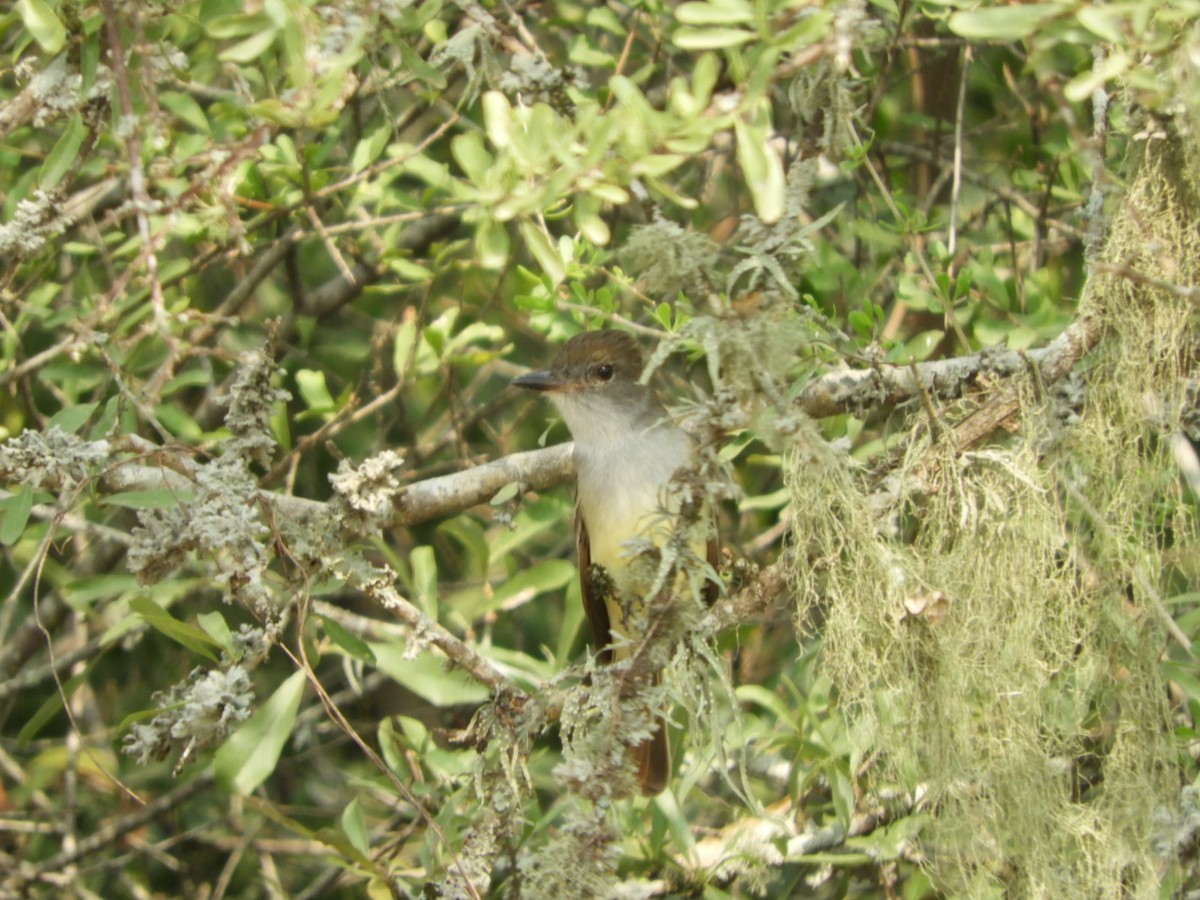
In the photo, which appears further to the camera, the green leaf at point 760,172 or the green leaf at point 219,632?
the green leaf at point 219,632

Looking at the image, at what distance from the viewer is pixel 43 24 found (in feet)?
8.88

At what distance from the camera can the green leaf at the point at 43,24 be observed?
106 inches

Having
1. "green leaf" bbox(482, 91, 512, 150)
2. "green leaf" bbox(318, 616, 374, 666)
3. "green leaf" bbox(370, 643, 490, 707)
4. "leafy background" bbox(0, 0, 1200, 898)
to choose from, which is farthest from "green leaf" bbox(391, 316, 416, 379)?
"green leaf" bbox(482, 91, 512, 150)

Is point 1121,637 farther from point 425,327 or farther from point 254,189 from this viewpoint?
point 254,189

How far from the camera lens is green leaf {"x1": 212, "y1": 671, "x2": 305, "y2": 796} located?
2.79m

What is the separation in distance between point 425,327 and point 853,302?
4.21 ft

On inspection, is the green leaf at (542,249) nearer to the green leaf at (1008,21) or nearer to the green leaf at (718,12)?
the green leaf at (718,12)

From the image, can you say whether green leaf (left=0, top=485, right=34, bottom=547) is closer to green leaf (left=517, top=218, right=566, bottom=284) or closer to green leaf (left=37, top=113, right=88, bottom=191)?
green leaf (left=37, top=113, right=88, bottom=191)

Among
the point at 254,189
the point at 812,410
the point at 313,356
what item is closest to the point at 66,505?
the point at 254,189

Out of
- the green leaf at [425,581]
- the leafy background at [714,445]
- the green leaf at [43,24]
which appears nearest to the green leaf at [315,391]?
the leafy background at [714,445]

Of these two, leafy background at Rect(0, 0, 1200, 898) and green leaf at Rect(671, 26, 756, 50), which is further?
leafy background at Rect(0, 0, 1200, 898)

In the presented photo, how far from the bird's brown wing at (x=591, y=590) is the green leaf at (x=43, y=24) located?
2109 millimetres

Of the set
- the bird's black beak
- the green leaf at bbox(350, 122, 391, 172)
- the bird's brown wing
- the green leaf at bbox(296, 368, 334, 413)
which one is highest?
the green leaf at bbox(350, 122, 391, 172)

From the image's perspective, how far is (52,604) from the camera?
4.89m
